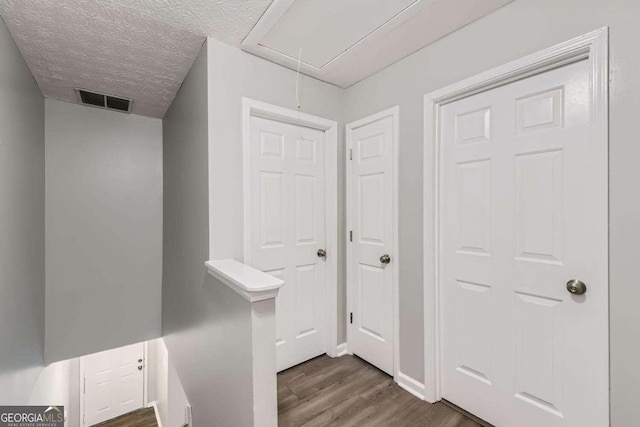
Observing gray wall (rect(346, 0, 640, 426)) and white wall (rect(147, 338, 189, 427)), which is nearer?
gray wall (rect(346, 0, 640, 426))

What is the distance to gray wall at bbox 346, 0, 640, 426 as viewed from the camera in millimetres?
1111

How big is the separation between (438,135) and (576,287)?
1.10 metres

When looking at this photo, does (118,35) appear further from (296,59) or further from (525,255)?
(525,255)

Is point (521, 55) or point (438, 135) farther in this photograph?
point (438, 135)

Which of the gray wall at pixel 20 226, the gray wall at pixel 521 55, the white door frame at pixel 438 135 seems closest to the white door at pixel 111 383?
the gray wall at pixel 20 226

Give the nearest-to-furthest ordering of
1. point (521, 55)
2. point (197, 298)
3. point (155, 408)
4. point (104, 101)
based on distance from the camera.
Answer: point (521, 55) < point (197, 298) < point (104, 101) < point (155, 408)

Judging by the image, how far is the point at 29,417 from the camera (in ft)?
6.15

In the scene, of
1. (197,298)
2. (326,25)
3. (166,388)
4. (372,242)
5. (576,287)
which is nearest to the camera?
(576,287)

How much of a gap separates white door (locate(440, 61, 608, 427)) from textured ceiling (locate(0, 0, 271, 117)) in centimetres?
151

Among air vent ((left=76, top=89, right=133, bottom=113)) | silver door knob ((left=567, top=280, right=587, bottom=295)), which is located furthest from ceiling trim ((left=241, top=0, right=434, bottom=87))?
air vent ((left=76, top=89, right=133, bottom=113))

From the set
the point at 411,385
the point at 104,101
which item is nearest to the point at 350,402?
the point at 411,385

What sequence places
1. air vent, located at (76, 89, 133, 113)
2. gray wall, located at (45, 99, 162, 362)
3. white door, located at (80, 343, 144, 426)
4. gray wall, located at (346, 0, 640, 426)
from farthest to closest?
white door, located at (80, 343, 144, 426)
gray wall, located at (45, 99, 162, 362)
air vent, located at (76, 89, 133, 113)
gray wall, located at (346, 0, 640, 426)

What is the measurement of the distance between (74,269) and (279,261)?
2.29m

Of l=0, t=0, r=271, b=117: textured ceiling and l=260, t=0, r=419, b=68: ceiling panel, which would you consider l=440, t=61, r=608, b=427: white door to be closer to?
l=260, t=0, r=419, b=68: ceiling panel
